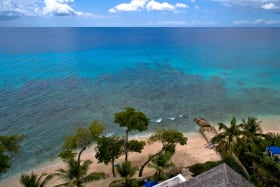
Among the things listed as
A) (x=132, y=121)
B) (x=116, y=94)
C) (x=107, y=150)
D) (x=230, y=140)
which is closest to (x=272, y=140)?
(x=230, y=140)

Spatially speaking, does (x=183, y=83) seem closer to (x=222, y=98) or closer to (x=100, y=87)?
(x=222, y=98)

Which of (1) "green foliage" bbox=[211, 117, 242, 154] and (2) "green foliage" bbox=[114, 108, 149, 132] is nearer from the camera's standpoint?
(2) "green foliage" bbox=[114, 108, 149, 132]

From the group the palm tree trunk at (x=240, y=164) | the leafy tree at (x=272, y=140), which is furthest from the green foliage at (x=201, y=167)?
the leafy tree at (x=272, y=140)

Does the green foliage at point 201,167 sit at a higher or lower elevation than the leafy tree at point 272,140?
lower

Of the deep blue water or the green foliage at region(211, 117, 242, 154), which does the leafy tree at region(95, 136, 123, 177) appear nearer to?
the green foliage at region(211, 117, 242, 154)

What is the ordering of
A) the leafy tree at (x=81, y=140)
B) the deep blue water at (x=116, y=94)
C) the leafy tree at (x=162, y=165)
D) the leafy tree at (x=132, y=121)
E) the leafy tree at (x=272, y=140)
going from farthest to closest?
the deep blue water at (x=116, y=94)
the leafy tree at (x=272, y=140)
the leafy tree at (x=81, y=140)
the leafy tree at (x=132, y=121)
the leafy tree at (x=162, y=165)

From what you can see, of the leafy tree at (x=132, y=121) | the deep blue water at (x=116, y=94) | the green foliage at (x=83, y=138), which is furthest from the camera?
the deep blue water at (x=116, y=94)

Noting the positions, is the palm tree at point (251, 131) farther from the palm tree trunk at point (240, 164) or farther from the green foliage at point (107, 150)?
the green foliage at point (107, 150)

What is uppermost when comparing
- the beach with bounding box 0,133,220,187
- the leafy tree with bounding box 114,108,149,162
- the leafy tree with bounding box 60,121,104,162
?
the leafy tree with bounding box 114,108,149,162

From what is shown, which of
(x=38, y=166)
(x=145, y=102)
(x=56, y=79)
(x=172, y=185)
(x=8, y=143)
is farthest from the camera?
(x=56, y=79)

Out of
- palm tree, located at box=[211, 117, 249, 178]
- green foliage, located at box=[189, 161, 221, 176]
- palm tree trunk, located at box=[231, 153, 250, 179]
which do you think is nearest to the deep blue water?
green foliage, located at box=[189, 161, 221, 176]

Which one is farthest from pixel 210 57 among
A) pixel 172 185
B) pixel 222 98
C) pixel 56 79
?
pixel 172 185
